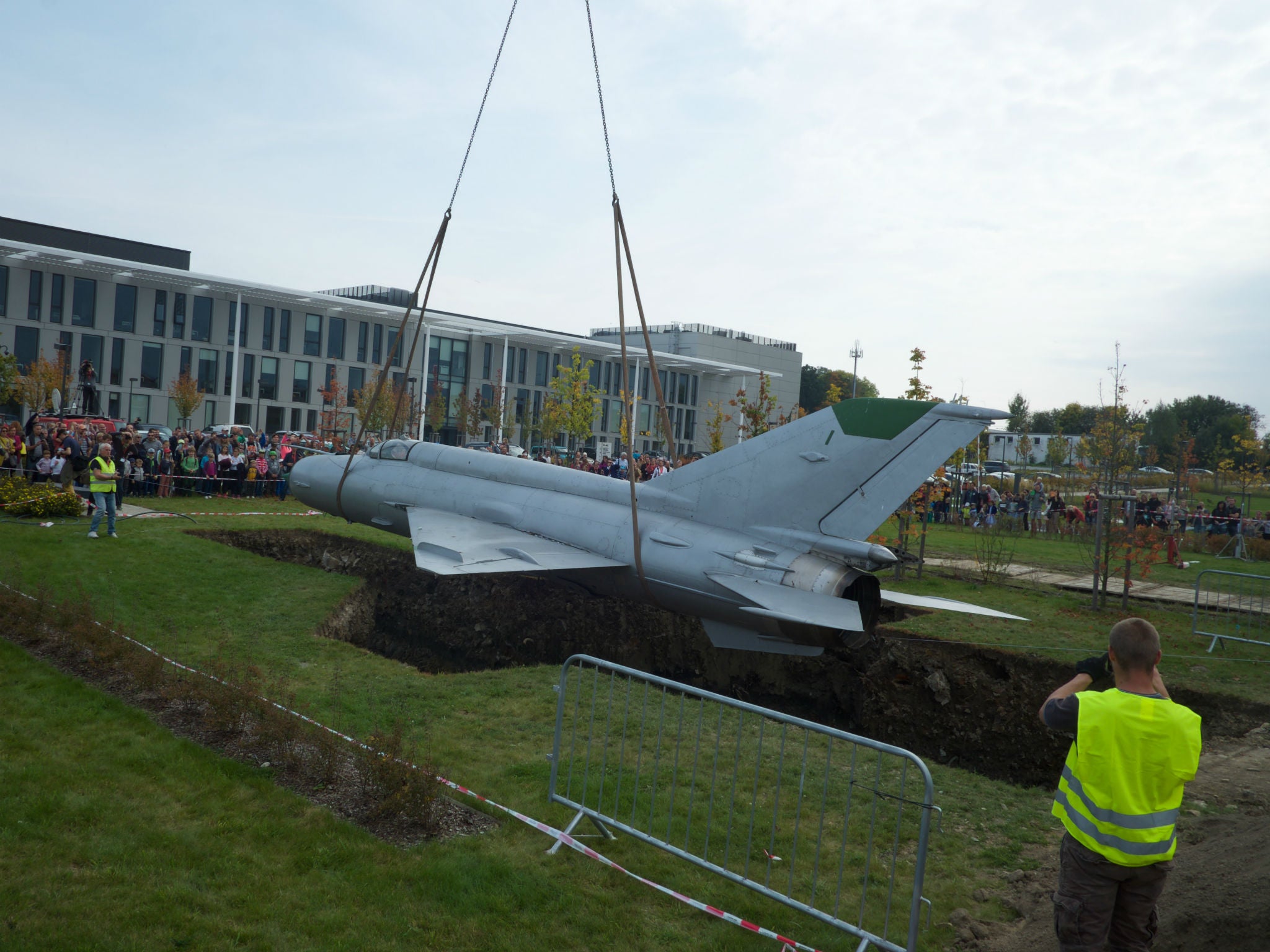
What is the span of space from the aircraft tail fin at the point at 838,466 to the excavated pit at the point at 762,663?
2593mm

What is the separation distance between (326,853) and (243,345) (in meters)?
54.3

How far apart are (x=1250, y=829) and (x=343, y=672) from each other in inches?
339

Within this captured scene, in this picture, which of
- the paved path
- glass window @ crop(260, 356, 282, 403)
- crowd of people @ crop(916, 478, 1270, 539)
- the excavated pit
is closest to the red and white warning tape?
the excavated pit

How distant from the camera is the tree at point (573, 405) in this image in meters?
53.0

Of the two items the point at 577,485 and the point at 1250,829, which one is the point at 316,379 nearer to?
the point at 577,485

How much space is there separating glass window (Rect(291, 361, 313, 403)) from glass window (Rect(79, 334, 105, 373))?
10.9 meters

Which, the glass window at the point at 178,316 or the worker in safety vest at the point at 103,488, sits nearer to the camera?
the worker in safety vest at the point at 103,488

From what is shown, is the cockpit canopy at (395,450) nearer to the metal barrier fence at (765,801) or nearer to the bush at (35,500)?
the metal barrier fence at (765,801)

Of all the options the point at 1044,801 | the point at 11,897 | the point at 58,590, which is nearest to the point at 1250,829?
the point at 1044,801

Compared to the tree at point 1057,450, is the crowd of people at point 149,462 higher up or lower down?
lower down

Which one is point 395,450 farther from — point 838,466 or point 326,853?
point 326,853

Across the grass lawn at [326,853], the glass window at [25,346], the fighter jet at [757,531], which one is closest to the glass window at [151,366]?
the glass window at [25,346]

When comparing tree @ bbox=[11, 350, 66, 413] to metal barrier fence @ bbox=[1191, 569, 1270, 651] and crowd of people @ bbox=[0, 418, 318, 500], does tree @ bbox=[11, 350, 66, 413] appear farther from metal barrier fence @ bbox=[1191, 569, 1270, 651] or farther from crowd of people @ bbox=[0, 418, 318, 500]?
metal barrier fence @ bbox=[1191, 569, 1270, 651]

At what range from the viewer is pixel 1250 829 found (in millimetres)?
6273
